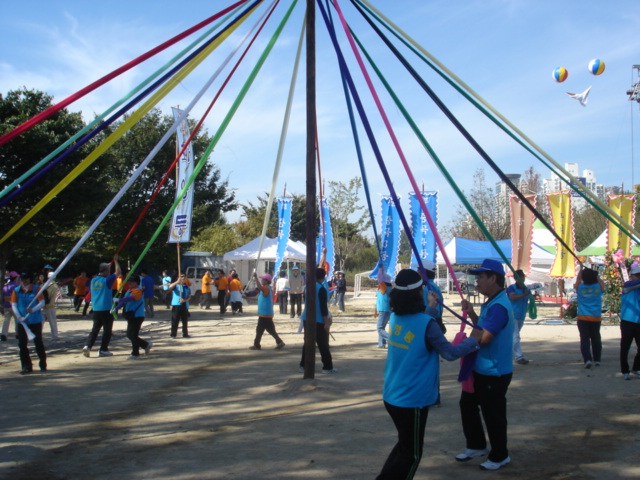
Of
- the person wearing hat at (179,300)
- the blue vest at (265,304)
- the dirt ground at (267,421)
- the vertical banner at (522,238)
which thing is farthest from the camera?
→ the vertical banner at (522,238)

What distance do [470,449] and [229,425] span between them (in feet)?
8.70

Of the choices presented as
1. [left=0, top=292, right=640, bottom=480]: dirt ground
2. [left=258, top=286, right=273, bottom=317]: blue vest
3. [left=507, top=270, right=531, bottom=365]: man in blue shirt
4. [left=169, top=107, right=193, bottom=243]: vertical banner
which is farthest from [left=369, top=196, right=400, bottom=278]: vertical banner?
[left=507, top=270, right=531, bottom=365]: man in blue shirt

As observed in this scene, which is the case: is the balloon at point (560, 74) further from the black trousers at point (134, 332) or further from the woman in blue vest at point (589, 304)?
the black trousers at point (134, 332)

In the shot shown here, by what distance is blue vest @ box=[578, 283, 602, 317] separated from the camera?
30.0 ft

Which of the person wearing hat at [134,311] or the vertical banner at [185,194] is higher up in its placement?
the vertical banner at [185,194]

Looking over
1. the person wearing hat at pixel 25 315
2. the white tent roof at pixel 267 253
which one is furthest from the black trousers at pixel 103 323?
the white tent roof at pixel 267 253

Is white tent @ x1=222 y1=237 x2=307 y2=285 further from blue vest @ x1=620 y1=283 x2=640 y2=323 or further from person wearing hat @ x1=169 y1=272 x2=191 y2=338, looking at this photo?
blue vest @ x1=620 y1=283 x2=640 y2=323

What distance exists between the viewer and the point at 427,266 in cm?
796

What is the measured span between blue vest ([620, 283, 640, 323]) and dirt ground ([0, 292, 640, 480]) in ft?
3.18

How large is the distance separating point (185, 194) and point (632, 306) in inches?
417

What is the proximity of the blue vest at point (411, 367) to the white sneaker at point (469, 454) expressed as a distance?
1.34 metres

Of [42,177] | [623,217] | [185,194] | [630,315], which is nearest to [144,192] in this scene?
[42,177]

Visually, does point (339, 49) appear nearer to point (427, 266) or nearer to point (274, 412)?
point (427, 266)

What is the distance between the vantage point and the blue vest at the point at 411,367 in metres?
3.82
